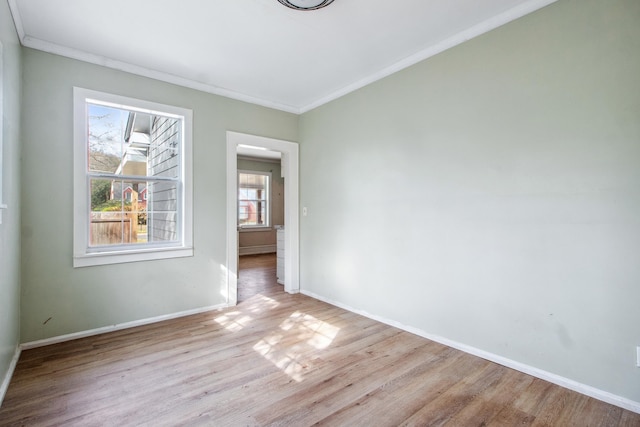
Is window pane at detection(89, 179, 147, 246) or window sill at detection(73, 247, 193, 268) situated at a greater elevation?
window pane at detection(89, 179, 147, 246)

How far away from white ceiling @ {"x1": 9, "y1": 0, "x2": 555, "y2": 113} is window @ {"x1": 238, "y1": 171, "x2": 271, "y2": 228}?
15.9ft

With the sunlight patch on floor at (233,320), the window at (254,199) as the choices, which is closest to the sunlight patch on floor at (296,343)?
the sunlight patch on floor at (233,320)

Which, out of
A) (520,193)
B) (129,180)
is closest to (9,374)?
(129,180)

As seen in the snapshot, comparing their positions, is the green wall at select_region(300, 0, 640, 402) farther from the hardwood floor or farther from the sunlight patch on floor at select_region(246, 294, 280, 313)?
the sunlight patch on floor at select_region(246, 294, 280, 313)

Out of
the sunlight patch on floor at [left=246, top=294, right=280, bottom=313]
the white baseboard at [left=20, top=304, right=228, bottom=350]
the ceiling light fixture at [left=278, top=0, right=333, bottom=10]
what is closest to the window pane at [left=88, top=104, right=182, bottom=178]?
the white baseboard at [left=20, top=304, right=228, bottom=350]

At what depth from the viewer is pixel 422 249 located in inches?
119

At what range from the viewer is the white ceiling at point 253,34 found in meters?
2.35

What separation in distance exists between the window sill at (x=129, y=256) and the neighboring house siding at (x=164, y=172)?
8.3 inches

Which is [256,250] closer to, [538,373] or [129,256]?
[129,256]

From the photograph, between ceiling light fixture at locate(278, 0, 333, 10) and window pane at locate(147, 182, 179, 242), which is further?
window pane at locate(147, 182, 179, 242)

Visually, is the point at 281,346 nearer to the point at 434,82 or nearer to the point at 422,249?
the point at 422,249

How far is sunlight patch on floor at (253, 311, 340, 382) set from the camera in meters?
2.49

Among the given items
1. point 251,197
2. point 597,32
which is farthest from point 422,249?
point 251,197

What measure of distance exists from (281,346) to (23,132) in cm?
295
